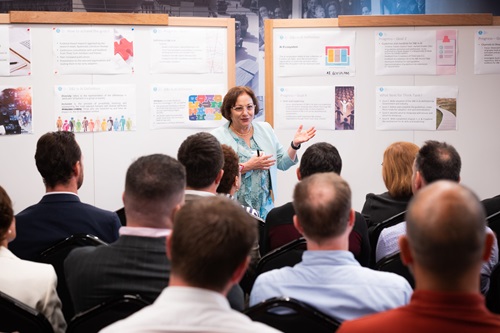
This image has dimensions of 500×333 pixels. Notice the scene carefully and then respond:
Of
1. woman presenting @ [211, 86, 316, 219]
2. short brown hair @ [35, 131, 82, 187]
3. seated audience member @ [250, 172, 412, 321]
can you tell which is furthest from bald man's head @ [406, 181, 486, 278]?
woman presenting @ [211, 86, 316, 219]

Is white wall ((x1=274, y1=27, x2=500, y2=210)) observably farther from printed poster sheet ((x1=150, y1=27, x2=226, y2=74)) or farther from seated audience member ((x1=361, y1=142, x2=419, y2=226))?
seated audience member ((x1=361, y1=142, x2=419, y2=226))

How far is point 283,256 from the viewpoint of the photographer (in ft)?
8.44

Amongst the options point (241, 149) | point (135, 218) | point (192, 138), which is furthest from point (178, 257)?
point (241, 149)

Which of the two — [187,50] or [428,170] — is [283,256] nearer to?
[428,170]

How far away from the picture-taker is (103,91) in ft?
17.0

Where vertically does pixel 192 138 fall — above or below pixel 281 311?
above

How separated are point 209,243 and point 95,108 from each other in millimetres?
3894

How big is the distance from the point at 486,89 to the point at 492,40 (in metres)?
0.40

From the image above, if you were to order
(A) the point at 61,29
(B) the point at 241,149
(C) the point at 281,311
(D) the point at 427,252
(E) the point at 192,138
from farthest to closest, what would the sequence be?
(A) the point at 61,29
(B) the point at 241,149
(E) the point at 192,138
(C) the point at 281,311
(D) the point at 427,252

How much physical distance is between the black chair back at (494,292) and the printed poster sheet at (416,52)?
2893mm

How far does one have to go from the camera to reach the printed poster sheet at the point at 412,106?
17.5 ft

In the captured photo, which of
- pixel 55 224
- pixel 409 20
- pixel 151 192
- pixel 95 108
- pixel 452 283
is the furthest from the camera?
pixel 409 20

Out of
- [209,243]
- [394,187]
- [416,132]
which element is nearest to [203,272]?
[209,243]

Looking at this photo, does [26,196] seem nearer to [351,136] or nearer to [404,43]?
[351,136]
